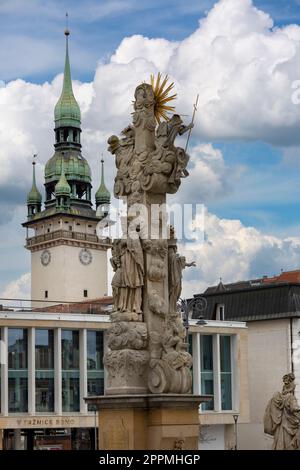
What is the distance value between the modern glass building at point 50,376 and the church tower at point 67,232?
2981 inches

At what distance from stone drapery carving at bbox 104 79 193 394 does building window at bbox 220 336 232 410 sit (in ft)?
176

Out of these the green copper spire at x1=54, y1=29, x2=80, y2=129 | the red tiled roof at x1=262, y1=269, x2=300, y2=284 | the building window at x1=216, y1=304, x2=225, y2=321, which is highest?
the green copper spire at x1=54, y1=29, x2=80, y2=129

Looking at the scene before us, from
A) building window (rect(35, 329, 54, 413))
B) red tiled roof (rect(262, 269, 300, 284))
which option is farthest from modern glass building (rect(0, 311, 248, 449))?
red tiled roof (rect(262, 269, 300, 284))

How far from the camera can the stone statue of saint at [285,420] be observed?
19.4 metres

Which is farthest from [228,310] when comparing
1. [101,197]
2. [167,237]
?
[101,197]

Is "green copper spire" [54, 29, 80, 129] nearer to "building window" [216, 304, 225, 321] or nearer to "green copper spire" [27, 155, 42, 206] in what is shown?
"green copper spire" [27, 155, 42, 206]

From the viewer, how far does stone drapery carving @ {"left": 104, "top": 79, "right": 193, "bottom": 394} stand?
671 inches

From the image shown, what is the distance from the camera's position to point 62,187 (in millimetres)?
144125

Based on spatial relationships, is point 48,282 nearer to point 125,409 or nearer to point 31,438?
point 31,438

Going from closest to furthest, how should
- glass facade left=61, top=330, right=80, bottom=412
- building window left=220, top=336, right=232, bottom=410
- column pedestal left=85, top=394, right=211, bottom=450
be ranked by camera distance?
column pedestal left=85, top=394, right=211, bottom=450 → glass facade left=61, top=330, right=80, bottom=412 → building window left=220, top=336, right=232, bottom=410

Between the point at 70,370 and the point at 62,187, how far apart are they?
81.4 meters

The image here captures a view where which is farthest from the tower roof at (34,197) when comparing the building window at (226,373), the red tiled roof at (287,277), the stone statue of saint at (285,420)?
the stone statue of saint at (285,420)

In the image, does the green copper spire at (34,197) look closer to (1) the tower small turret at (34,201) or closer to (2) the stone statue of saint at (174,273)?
(1) the tower small turret at (34,201)

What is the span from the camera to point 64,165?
→ 479 feet
